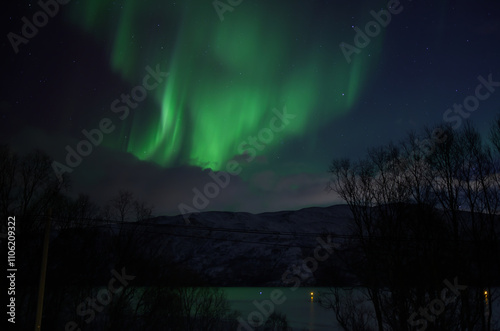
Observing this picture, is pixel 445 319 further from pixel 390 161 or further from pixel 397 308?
pixel 390 161

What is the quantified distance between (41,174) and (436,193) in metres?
29.1

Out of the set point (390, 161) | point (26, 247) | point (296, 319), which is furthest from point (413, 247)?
point (296, 319)

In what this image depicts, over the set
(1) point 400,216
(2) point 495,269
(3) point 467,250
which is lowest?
(2) point 495,269

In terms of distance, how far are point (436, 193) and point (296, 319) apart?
102 meters

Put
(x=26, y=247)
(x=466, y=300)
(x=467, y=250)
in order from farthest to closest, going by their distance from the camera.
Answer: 1. (x=26, y=247)
2. (x=467, y=250)
3. (x=466, y=300)

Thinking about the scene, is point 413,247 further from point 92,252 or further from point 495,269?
point 92,252

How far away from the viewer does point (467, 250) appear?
22.4 m

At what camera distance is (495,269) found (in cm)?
2512

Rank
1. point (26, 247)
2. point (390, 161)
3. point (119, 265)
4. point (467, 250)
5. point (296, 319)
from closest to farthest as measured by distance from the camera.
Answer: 1. point (467, 250)
2. point (390, 161)
3. point (26, 247)
4. point (119, 265)
5. point (296, 319)

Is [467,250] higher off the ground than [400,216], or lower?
lower

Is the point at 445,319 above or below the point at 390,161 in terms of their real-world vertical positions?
below

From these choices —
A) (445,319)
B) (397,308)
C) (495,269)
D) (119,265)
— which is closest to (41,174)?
(119,265)

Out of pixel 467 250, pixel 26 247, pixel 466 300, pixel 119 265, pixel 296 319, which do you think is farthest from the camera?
pixel 296 319

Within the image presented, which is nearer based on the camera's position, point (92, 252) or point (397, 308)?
point (397, 308)
